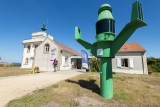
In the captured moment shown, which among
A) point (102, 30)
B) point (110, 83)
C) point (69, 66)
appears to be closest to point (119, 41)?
point (102, 30)

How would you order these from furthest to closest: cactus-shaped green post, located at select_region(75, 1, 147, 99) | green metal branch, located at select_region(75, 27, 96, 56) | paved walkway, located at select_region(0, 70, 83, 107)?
1. green metal branch, located at select_region(75, 27, 96, 56)
2. paved walkway, located at select_region(0, 70, 83, 107)
3. cactus-shaped green post, located at select_region(75, 1, 147, 99)

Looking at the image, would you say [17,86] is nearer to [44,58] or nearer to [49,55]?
[49,55]

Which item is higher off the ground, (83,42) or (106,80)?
(83,42)

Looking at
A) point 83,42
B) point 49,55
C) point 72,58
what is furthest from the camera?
point 72,58

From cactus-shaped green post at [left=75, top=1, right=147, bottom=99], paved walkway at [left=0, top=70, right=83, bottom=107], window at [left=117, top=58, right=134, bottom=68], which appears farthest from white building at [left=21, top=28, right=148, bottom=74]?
cactus-shaped green post at [left=75, top=1, right=147, bottom=99]

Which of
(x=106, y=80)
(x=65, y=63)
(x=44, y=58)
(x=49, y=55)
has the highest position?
(x=49, y=55)

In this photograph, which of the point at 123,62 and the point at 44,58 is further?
the point at 44,58

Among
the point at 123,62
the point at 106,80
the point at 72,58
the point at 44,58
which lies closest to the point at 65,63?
the point at 72,58

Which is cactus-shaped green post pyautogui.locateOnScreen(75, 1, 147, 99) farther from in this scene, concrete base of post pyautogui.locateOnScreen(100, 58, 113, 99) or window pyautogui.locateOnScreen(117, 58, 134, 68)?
window pyautogui.locateOnScreen(117, 58, 134, 68)

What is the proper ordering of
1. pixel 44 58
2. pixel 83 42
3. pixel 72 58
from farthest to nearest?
pixel 72 58
pixel 44 58
pixel 83 42

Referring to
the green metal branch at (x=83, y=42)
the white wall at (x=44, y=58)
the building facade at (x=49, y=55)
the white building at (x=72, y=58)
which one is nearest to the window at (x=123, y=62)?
the white building at (x=72, y=58)

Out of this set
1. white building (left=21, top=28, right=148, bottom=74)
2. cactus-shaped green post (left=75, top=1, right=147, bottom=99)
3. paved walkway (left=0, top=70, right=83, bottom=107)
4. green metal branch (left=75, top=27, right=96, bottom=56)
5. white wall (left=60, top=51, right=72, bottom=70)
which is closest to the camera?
cactus-shaped green post (left=75, top=1, right=147, bottom=99)

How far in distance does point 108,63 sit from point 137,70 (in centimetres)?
1402

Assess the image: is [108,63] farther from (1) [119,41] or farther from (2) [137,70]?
(2) [137,70]
